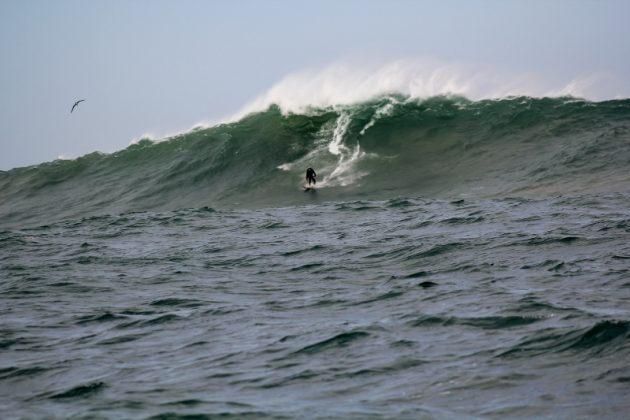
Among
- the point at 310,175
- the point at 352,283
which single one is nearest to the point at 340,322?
the point at 352,283

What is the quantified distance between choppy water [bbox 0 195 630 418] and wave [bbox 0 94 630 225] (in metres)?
5.17

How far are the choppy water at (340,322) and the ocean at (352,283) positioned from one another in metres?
0.03

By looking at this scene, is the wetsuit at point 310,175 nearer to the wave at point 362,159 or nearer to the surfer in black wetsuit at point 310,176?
the surfer in black wetsuit at point 310,176

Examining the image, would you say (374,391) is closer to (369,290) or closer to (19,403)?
(19,403)

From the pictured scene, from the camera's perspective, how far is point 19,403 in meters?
6.99

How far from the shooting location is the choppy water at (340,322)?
6484 millimetres

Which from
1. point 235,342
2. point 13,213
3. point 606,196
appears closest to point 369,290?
point 235,342

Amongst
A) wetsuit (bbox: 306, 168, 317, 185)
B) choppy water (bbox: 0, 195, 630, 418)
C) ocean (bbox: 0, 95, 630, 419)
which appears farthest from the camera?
wetsuit (bbox: 306, 168, 317, 185)

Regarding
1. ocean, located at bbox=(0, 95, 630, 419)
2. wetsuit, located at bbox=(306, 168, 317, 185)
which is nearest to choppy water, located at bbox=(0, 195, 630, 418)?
ocean, located at bbox=(0, 95, 630, 419)

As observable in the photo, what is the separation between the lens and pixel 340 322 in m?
8.70

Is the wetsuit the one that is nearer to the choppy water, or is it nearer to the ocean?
the ocean


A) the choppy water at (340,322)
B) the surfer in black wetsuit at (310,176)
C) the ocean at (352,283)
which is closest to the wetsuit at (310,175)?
the surfer in black wetsuit at (310,176)

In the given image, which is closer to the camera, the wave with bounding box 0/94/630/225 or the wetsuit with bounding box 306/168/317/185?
the wave with bounding box 0/94/630/225

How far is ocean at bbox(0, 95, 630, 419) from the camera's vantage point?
262 inches
